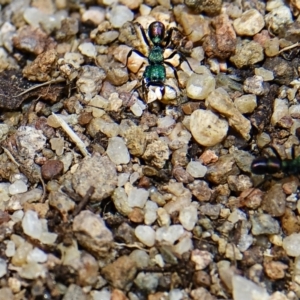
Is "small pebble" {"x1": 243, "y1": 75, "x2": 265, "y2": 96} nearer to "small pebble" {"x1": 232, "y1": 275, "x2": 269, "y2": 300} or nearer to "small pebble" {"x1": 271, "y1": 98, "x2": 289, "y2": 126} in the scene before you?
"small pebble" {"x1": 271, "y1": 98, "x2": 289, "y2": 126}

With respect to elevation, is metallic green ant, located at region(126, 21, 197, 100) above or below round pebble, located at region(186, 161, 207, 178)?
above

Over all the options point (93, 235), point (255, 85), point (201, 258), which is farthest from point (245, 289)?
point (255, 85)

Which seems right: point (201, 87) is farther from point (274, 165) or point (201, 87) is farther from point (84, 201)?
point (84, 201)

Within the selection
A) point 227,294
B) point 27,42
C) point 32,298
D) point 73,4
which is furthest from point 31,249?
point 73,4

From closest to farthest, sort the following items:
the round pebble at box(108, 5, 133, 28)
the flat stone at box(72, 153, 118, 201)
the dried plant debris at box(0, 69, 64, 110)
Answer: the flat stone at box(72, 153, 118, 201), the dried plant debris at box(0, 69, 64, 110), the round pebble at box(108, 5, 133, 28)

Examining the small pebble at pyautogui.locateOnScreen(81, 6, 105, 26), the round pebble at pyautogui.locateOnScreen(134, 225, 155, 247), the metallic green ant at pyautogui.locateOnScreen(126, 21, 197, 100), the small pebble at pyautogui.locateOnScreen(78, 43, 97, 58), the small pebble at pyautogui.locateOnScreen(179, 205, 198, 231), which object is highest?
the small pebble at pyautogui.locateOnScreen(81, 6, 105, 26)

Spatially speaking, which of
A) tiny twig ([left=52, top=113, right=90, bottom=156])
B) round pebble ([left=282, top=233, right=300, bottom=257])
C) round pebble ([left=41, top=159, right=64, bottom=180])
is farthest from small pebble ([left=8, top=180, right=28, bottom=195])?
round pebble ([left=282, top=233, right=300, bottom=257])

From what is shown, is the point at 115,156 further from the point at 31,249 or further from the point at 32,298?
the point at 32,298

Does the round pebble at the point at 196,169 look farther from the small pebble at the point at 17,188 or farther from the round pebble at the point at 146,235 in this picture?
the small pebble at the point at 17,188
